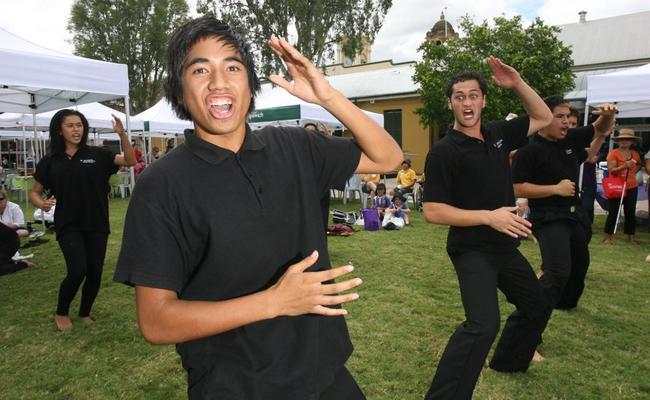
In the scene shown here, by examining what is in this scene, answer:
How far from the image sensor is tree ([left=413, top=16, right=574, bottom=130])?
74.2 feet

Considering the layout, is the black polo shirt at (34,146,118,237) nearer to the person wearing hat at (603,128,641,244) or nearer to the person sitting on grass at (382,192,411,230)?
the person sitting on grass at (382,192,411,230)

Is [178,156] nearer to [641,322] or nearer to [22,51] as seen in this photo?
[22,51]

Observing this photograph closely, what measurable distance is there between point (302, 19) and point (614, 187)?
21.3 metres

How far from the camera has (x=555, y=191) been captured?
385cm

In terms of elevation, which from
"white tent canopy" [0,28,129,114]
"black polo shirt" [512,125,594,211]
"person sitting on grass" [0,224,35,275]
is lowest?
"person sitting on grass" [0,224,35,275]

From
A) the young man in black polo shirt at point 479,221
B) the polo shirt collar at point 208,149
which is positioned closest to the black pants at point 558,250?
the young man in black polo shirt at point 479,221

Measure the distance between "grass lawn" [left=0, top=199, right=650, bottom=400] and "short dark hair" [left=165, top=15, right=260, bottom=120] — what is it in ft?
8.55

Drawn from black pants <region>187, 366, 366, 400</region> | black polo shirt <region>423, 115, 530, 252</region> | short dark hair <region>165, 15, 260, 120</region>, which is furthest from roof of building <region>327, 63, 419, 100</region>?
black pants <region>187, 366, 366, 400</region>

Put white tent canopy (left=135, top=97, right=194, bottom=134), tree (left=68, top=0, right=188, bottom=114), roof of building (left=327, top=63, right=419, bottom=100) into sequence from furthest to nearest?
1. tree (left=68, top=0, right=188, bottom=114)
2. roof of building (left=327, top=63, right=419, bottom=100)
3. white tent canopy (left=135, top=97, right=194, bottom=134)

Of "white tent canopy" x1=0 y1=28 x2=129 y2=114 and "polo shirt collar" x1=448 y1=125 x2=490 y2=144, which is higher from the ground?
"white tent canopy" x1=0 y1=28 x2=129 y2=114

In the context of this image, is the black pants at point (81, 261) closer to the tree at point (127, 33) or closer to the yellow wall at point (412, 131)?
the yellow wall at point (412, 131)

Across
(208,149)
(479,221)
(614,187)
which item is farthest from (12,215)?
(614,187)

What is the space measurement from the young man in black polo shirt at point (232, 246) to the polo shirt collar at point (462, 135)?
1629 millimetres

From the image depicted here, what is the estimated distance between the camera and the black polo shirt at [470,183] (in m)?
3.04
